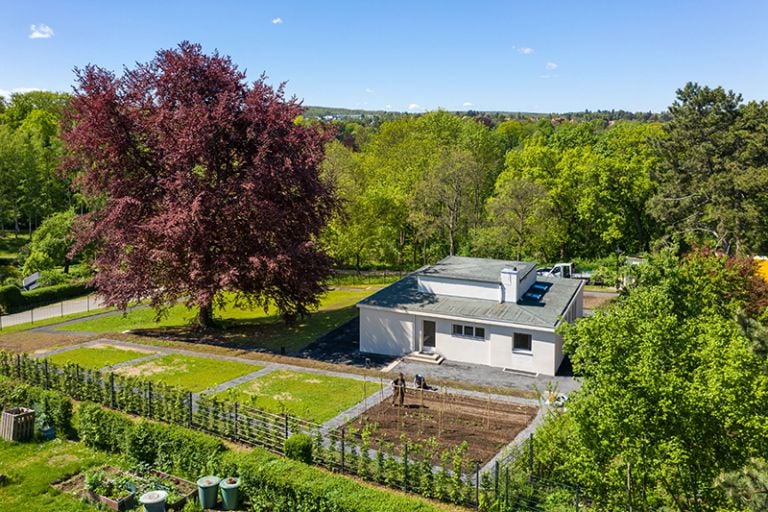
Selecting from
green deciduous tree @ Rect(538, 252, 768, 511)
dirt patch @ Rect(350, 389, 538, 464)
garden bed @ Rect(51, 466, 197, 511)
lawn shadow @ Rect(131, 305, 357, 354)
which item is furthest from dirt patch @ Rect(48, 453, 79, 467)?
Result: green deciduous tree @ Rect(538, 252, 768, 511)

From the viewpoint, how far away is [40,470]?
1683 centimetres

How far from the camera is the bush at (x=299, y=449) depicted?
52.2ft

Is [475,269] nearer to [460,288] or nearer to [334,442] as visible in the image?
[460,288]

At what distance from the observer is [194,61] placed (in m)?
30.9

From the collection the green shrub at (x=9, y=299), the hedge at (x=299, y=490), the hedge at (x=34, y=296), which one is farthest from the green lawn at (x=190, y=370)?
the green shrub at (x=9, y=299)

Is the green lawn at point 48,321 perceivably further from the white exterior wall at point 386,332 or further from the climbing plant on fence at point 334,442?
the white exterior wall at point 386,332

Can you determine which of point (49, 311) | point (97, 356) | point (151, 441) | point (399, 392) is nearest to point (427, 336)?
point (399, 392)

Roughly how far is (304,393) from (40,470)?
9555mm

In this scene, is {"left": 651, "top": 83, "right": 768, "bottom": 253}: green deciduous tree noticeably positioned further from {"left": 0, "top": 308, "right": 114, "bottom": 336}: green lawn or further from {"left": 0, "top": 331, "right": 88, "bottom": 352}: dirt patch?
{"left": 0, "top": 308, "right": 114, "bottom": 336}: green lawn

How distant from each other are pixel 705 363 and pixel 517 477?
17.3 feet

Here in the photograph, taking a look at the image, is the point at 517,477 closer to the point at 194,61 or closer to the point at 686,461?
the point at 686,461

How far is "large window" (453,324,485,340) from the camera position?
93.9 feet

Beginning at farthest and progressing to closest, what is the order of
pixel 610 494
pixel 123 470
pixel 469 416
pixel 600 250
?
pixel 600 250, pixel 469 416, pixel 123 470, pixel 610 494

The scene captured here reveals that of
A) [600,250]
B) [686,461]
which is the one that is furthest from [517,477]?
[600,250]
